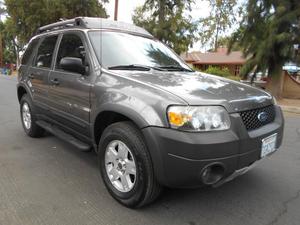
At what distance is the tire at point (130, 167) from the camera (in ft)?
8.22

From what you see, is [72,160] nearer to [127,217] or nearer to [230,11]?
[127,217]

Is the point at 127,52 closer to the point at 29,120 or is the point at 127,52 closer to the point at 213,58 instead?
the point at 29,120

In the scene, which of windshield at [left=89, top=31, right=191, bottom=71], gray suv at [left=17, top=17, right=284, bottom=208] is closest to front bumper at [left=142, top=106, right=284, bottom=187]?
gray suv at [left=17, top=17, right=284, bottom=208]

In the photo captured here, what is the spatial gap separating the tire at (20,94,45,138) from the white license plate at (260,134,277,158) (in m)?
3.63

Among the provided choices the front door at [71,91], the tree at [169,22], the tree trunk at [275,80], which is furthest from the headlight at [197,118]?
the tree at [169,22]

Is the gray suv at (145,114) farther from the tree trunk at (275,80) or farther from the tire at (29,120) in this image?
the tree trunk at (275,80)

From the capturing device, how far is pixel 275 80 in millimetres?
14102

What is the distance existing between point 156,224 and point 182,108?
1079 mm

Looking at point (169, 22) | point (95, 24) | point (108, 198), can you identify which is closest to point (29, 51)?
point (95, 24)

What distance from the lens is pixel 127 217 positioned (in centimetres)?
264

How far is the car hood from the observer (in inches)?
96.4

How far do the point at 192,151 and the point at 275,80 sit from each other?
1338 cm

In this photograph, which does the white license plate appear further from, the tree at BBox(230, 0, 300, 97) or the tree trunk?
the tree trunk

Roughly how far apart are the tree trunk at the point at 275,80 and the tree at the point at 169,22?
9211mm
